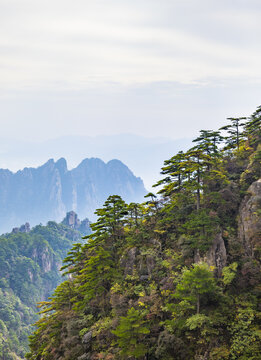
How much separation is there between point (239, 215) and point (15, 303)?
14609 cm

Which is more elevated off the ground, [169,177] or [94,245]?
[169,177]

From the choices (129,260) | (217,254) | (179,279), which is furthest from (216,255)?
(129,260)

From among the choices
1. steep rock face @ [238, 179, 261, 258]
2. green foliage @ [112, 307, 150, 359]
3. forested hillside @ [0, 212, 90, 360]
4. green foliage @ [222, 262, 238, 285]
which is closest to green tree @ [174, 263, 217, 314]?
green foliage @ [222, 262, 238, 285]

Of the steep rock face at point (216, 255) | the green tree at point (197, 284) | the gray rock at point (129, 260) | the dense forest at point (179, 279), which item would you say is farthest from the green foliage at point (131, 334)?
the gray rock at point (129, 260)

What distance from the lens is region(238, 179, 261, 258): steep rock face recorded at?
2212cm

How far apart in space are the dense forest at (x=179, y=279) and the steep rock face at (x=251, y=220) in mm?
92

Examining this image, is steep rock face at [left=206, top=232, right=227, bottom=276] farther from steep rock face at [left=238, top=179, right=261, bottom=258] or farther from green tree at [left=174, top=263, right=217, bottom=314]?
green tree at [left=174, top=263, right=217, bottom=314]

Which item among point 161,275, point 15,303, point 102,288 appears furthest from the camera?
point 15,303

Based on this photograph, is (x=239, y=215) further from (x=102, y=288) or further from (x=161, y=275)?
(x=102, y=288)

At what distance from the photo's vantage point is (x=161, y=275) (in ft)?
81.3

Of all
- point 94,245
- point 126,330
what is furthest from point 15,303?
point 126,330

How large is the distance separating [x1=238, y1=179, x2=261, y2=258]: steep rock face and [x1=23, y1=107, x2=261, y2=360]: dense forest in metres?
0.09

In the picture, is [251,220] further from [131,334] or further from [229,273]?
[131,334]

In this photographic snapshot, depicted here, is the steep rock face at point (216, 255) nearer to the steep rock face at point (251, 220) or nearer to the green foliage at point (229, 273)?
the green foliage at point (229, 273)
